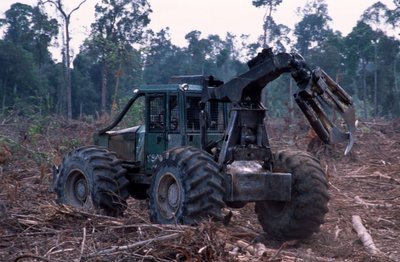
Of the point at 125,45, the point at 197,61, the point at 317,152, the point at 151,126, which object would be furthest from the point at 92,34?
the point at 151,126

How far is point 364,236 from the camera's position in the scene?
8875 millimetres

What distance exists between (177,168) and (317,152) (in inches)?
489

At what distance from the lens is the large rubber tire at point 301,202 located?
29.3ft

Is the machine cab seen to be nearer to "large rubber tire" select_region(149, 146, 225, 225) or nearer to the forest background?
"large rubber tire" select_region(149, 146, 225, 225)

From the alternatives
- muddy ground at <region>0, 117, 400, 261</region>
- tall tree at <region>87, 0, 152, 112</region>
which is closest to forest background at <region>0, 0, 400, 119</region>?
tall tree at <region>87, 0, 152, 112</region>

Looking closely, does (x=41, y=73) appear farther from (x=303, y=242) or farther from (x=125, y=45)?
(x=303, y=242)

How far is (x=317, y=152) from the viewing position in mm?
20281

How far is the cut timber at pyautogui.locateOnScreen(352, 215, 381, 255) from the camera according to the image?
25.6 feet

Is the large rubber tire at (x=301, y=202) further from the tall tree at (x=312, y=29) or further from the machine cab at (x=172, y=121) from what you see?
the tall tree at (x=312, y=29)

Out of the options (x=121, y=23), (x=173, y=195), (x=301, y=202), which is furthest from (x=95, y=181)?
(x=121, y=23)

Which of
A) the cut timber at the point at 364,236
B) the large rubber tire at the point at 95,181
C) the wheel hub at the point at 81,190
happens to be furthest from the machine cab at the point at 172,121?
the cut timber at the point at 364,236

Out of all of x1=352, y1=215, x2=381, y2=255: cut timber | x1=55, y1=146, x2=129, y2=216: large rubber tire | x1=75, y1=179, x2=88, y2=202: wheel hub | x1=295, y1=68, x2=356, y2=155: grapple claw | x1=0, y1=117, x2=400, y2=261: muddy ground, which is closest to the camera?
x1=0, y1=117, x2=400, y2=261: muddy ground

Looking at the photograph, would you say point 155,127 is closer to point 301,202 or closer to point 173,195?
point 173,195

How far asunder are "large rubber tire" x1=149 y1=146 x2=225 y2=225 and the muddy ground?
11.4 inches
